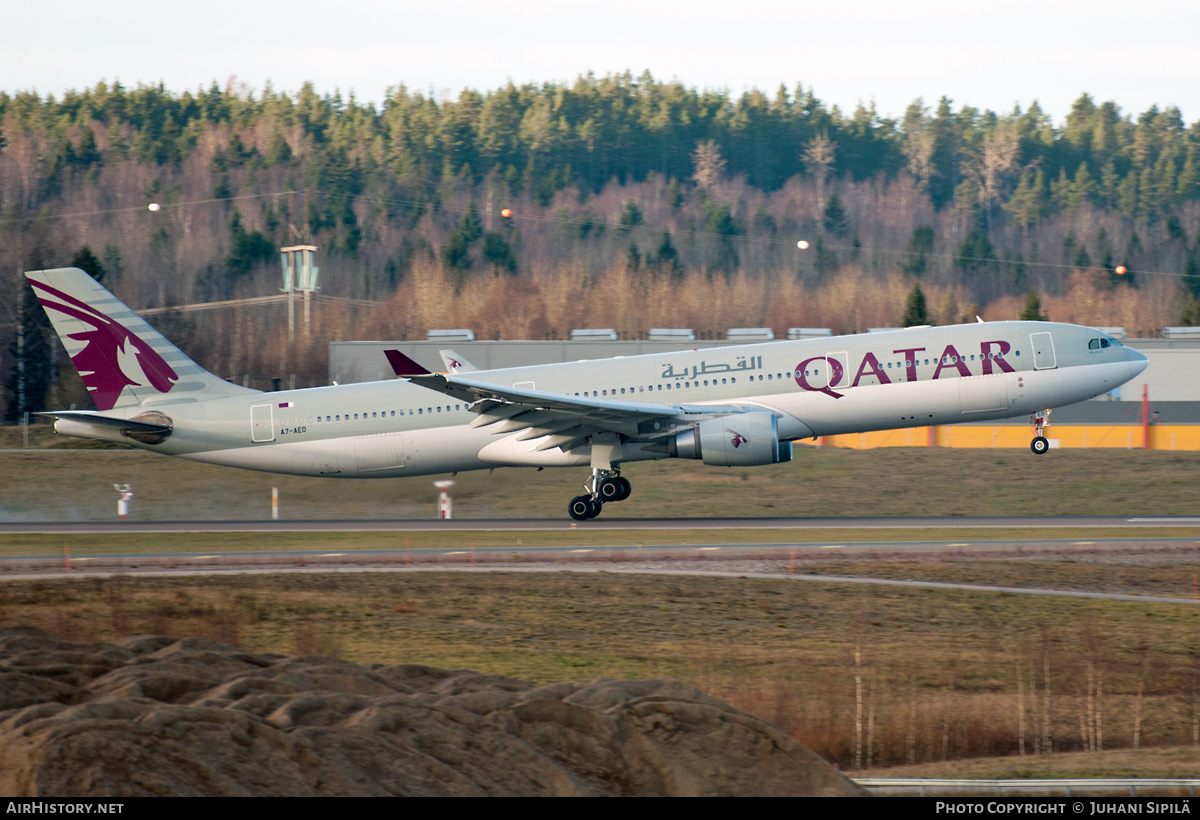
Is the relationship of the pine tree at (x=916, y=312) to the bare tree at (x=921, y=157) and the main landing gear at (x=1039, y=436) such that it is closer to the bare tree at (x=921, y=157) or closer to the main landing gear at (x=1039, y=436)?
the main landing gear at (x=1039, y=436)

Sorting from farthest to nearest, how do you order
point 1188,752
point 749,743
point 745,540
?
point 745,540, point 1188,752, point 749,743

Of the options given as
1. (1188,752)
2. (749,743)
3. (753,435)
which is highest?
(753,435)

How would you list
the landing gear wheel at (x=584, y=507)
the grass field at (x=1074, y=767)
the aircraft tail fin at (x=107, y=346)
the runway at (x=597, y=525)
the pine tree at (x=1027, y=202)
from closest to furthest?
the grass field at (x=1074, y=767), the runway at (x=597, y=525), the aircraft tail fin at (x=107, y=346), the landing gear wheel at (x=584, y=507), the pine tree at (x=1027, y=202)

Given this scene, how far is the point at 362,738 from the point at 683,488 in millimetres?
36693

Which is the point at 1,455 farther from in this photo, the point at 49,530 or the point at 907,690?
the point at 907,690

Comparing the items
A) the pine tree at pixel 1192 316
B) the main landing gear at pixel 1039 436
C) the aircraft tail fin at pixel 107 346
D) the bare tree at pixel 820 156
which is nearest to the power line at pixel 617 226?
the bare tree at pixel 820 156

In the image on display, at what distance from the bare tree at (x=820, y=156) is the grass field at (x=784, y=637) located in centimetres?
16508

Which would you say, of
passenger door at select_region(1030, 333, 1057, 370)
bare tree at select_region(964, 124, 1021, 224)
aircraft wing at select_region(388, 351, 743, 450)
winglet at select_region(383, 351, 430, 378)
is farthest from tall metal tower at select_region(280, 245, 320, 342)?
bare tree at select_region(964, 124, 1021, 224)

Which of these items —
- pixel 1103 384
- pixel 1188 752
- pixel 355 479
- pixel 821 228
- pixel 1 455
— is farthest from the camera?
pixel 821 228

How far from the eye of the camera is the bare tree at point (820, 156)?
188 metres

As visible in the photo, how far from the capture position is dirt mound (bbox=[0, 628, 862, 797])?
386 inches

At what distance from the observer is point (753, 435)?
35.7 m

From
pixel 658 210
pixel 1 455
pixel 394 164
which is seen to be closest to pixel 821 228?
pixel 658 210

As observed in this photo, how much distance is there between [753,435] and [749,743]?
24.1m
